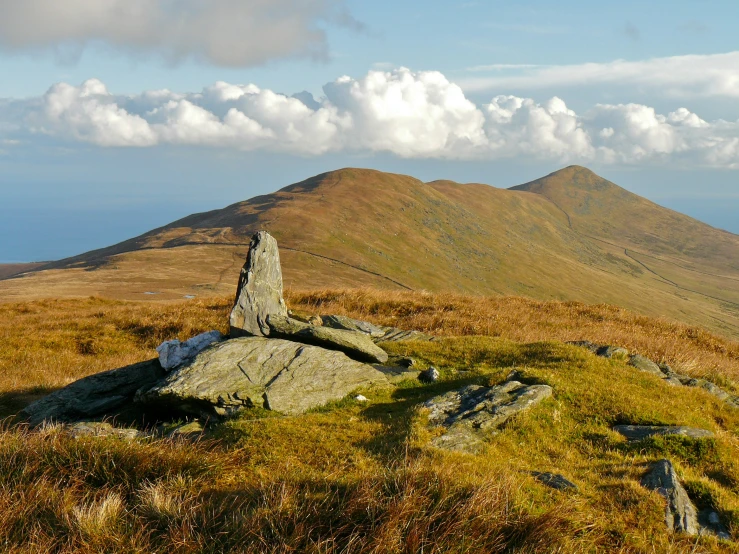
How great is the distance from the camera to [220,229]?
176 meters

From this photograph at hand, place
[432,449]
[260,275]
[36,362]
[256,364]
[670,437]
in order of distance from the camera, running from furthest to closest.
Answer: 1. [36,362]
2. [260,275]
3. [256,364]
4. [670,437]
5. [432,449]

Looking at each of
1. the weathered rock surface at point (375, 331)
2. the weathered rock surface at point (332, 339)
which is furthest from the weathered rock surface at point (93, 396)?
the weathered rock surface at point (375, 331)

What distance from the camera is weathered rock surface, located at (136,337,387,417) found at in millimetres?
13133

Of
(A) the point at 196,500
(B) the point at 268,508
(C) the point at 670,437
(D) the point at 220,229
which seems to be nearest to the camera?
(B) the point at 268,508

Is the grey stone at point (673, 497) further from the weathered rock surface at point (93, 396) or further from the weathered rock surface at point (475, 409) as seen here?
the weathered rock surface at point (93, 396)

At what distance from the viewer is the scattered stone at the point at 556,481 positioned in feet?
28.5

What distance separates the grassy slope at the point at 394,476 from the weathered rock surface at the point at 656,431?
0.92 ft

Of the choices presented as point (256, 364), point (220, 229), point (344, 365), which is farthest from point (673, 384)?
point (220, 229)

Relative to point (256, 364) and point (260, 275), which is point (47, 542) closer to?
point (256, 364)

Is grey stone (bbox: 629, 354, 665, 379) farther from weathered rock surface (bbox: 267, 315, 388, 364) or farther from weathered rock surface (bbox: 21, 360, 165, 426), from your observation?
weathered rock surface (bbox: 21, 360, 165, 426)

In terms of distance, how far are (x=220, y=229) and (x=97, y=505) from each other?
580 ft

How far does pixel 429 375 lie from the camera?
16.0m

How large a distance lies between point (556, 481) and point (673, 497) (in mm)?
2010

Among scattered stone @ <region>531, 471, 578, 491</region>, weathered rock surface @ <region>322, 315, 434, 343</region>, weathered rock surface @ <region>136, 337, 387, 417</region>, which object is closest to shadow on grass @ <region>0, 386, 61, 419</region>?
weathered rock surface @ <region>136, 337, 387, 417</region>
